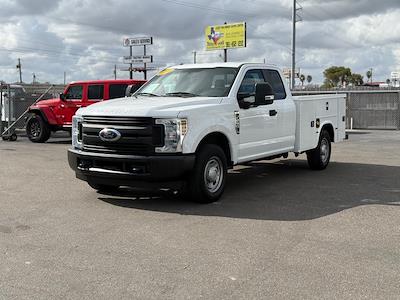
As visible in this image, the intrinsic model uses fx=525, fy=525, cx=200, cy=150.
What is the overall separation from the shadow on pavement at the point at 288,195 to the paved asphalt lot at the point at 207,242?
17 mm

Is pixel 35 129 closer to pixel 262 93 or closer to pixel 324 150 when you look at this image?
pixel 324 150

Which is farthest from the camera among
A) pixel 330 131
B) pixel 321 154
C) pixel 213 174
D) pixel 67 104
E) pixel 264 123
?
pixel 67 104

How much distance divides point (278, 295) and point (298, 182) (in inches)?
212

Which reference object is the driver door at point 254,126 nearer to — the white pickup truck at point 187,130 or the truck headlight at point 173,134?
the white pickup truck at point 187,130

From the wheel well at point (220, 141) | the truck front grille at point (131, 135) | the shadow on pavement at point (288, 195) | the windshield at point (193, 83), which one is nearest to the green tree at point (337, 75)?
the shadow on pavement at point (288, 195)

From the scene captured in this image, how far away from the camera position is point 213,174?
24.4 ft

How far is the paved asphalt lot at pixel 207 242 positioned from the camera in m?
4.26

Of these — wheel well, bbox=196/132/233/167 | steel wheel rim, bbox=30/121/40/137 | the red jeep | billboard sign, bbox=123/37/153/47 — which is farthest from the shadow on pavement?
billboard sign, bbox=123/37/153/47

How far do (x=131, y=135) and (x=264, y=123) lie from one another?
8.51ft

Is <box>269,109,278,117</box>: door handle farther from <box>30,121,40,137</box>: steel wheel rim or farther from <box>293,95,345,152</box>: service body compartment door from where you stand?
<box>30,121,40,137</box>: steel wheel rim

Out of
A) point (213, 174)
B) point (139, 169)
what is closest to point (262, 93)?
point (213, 174)

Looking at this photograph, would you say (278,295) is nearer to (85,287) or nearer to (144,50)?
(85,287)

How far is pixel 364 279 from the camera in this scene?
4418mm

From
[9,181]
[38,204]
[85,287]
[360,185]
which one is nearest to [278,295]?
[85,287]
